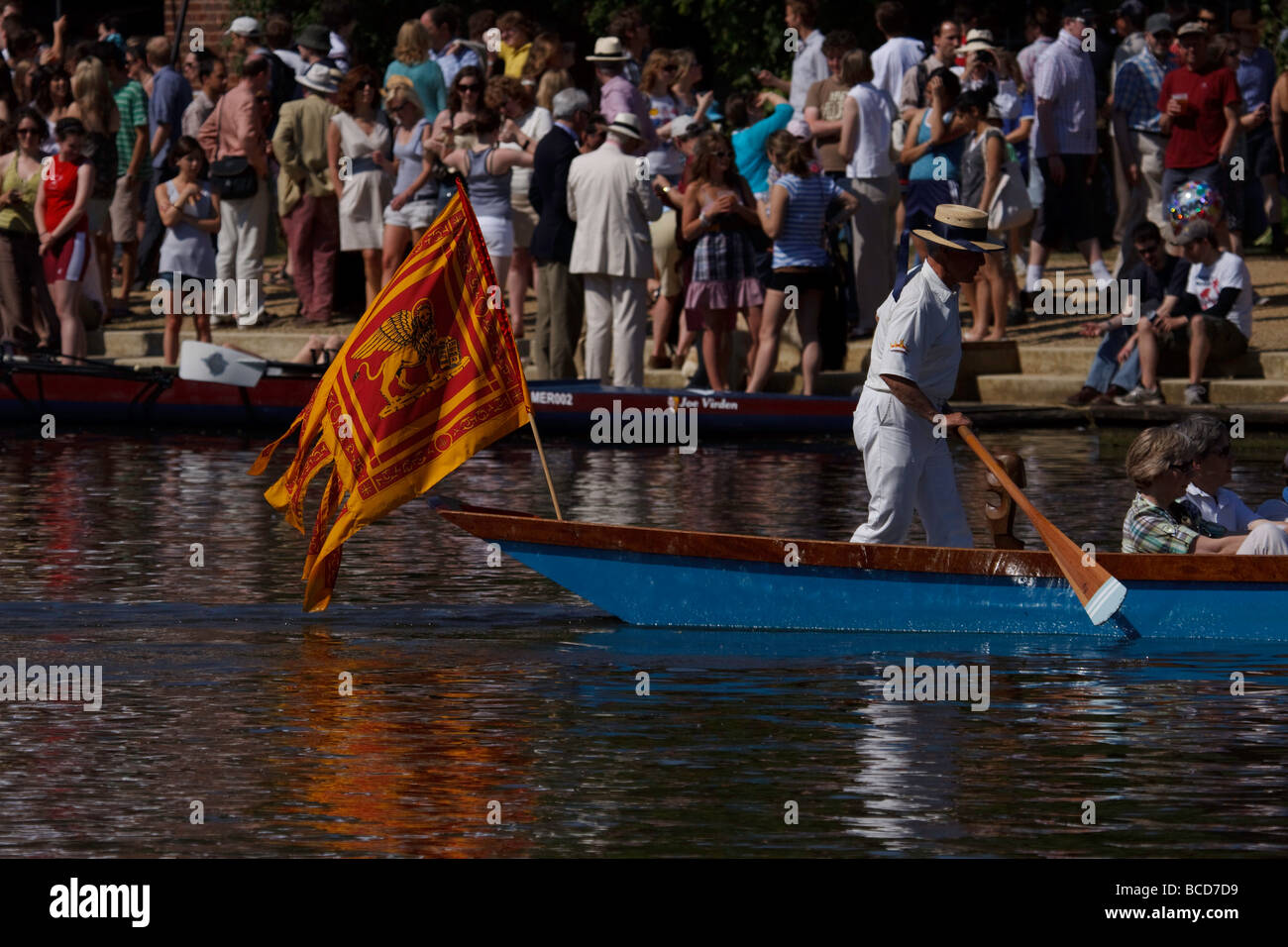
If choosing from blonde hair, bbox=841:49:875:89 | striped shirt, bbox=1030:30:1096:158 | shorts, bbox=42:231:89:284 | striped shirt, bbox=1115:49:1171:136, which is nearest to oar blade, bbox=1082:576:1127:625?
blonde hair, bbox=841:49:875:89

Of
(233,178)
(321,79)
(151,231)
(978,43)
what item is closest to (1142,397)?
(978,43)

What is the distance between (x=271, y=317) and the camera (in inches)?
999

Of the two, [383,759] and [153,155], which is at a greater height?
[153,155]

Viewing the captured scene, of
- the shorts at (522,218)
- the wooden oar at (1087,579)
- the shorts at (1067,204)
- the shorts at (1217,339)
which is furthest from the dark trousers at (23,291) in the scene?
the wooden oar at (1087,579)

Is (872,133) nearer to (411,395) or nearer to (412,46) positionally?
(412,46)

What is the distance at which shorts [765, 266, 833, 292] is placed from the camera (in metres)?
20.6

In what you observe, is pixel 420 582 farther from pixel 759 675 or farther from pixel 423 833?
pixel 423 833

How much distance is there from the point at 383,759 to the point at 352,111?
14353 millimetres

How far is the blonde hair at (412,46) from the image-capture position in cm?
2366

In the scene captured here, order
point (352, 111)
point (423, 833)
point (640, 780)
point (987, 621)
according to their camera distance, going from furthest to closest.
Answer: point (352, 111) → point (987, 621) → point (640, 780) → point (423, 833)

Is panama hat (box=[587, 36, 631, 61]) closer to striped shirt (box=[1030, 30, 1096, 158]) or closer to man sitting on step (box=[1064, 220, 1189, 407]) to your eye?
striped shirt (box=[1030, 30, 1096, 158])
